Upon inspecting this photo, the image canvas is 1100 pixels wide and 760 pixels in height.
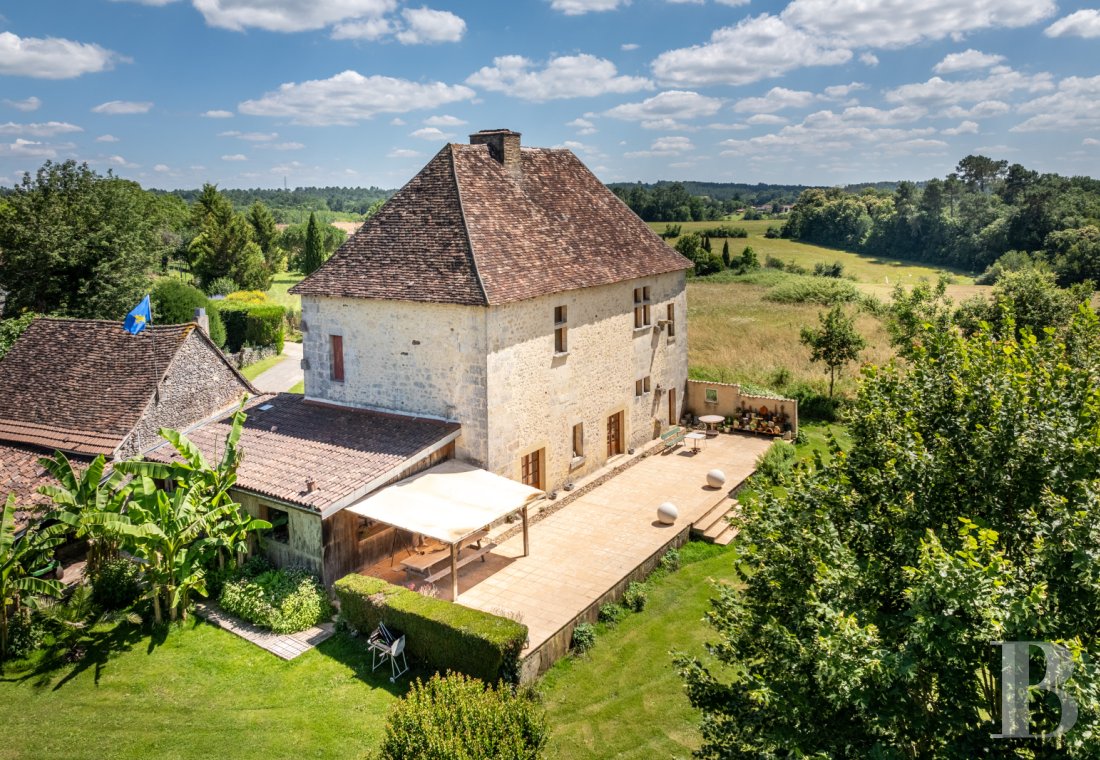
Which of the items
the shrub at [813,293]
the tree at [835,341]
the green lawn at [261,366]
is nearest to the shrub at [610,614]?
the tree at [835,341]

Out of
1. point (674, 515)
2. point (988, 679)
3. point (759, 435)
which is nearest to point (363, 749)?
point (988, 679)

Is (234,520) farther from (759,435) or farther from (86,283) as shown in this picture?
(86,283)

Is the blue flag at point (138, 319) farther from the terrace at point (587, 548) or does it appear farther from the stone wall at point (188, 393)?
the terrace at point (587, 548)

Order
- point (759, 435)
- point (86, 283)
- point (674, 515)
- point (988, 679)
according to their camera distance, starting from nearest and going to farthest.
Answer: point (988, 679)
point (674, 515)
point (759, 435)
point (86, 283)

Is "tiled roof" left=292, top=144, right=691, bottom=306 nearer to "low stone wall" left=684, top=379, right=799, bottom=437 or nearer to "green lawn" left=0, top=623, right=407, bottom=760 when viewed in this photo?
"low stone wall" left=684, top=379, right=799, bottom=437

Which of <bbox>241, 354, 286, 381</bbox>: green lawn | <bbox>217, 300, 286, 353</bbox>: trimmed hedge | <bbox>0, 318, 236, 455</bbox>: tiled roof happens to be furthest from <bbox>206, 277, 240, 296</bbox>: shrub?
<bbox>0, 318, 236, 455</bbox>: tiled roof
